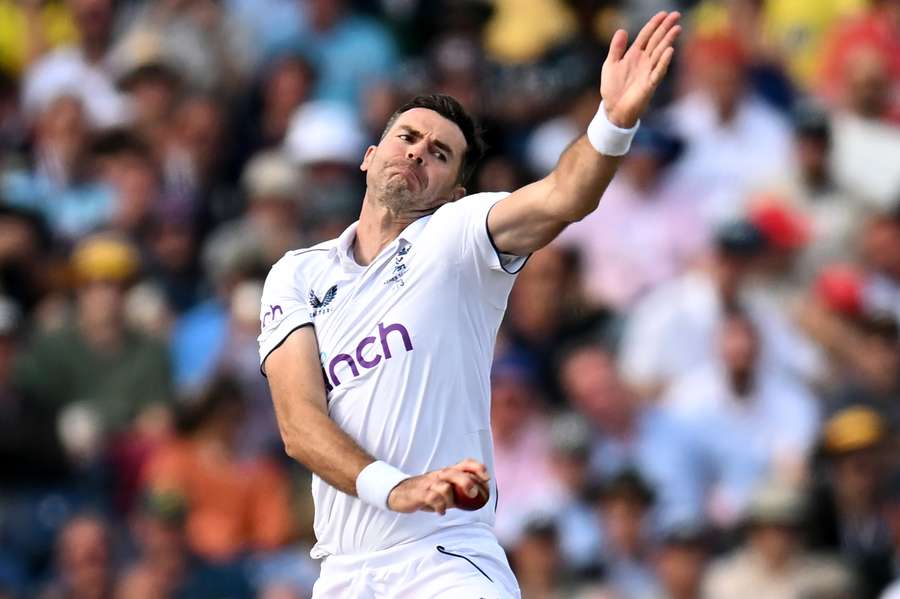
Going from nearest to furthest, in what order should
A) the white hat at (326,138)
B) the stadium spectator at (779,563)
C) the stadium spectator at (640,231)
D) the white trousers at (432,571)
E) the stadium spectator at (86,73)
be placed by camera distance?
the white trousers at (432,571), the stadium spectator at (779,563), the stadium spectator at (640,231), the white hat at (326,138), the stadium spectator at (86,73)

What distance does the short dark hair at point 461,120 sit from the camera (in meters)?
6.59

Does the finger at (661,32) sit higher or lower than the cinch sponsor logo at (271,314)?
higher

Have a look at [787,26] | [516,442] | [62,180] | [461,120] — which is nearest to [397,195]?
[461,120]

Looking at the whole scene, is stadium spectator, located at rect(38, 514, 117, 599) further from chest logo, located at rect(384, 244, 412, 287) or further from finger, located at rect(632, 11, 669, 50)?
finger, located at rect(632, 11, 669, 50)

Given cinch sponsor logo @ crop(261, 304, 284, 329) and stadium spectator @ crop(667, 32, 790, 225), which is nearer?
cinch sponsor logo @ crop(261, 304, 284, 329)

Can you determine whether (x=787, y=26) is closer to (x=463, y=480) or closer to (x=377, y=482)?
(x=377, y=482)

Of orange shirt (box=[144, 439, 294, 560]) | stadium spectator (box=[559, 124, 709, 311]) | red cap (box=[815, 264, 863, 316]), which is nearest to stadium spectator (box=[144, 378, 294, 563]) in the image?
orange shirt (box=[144, 439, 294, 560])

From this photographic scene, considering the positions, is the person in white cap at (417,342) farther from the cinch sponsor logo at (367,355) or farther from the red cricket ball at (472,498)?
the red cricket ball at (472,498)

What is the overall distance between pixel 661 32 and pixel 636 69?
5.9 inches

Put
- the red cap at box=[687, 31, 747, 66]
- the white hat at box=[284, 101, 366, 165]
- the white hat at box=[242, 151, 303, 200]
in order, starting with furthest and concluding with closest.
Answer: the white hat at box=[284, 101, 366, 165], the white hat at box=[242, 151, 303, 200], the red cap at box=[687, 31, 747, 66]

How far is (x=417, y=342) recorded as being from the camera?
6.25 metres

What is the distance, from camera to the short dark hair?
21.6 ft

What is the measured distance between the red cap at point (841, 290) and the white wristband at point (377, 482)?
5014 mm

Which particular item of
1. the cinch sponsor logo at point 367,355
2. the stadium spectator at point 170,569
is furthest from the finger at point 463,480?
the stadium spectator at point 170,569
